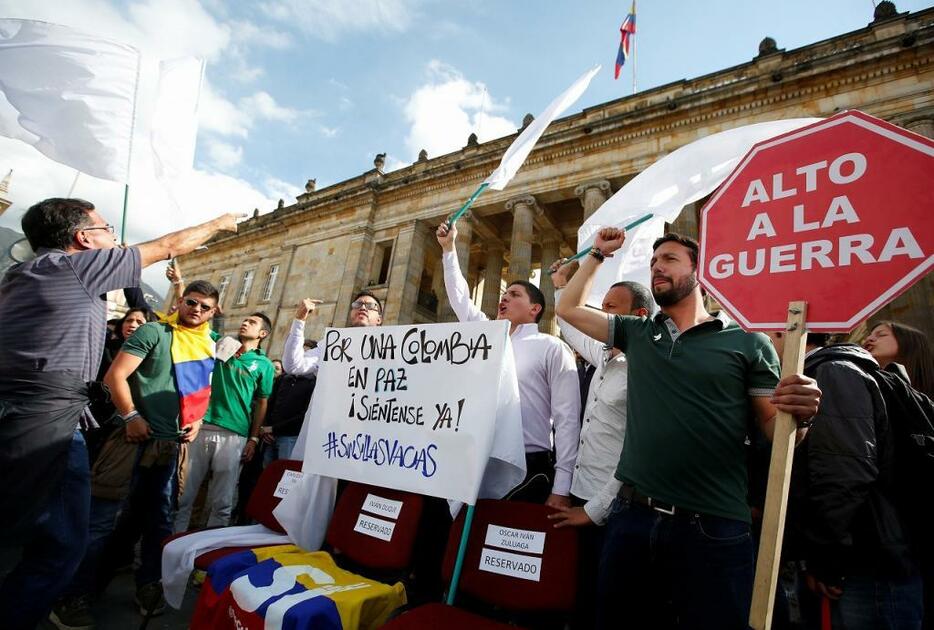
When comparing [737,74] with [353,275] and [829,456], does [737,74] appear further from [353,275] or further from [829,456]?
[353,275]

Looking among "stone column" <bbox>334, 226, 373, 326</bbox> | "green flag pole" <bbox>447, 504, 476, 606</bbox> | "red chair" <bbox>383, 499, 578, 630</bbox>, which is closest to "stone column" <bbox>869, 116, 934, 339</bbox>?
"red chair" <bbox>383, 499, 578, 630</bbox>

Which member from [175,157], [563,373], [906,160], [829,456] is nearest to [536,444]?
[563,373]

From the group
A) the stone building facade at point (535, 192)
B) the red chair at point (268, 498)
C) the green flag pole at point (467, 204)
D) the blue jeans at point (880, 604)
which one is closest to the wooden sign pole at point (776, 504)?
the blue jeans at point (880, 604)

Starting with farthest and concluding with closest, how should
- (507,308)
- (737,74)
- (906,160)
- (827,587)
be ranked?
(737,74), (507,308), (827,587), (906,160)

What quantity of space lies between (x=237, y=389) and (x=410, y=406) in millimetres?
2824

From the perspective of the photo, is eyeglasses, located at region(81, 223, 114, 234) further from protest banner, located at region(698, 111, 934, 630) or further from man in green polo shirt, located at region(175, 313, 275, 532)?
protest banner, located at region(698, 111, 934, 630)

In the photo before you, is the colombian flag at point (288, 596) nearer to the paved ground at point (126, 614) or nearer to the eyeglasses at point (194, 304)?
the paved ground at point (126, 614)

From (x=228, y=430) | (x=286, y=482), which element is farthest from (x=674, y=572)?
(x=228, y=430)

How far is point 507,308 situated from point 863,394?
2039 mm

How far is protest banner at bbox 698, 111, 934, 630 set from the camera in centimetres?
136

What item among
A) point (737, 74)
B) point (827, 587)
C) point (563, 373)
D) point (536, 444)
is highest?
point (737, 74)

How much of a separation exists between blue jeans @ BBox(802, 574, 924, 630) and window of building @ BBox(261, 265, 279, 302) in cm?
2357

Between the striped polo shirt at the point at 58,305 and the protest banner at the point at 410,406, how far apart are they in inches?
47.8

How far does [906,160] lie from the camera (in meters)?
1.45
